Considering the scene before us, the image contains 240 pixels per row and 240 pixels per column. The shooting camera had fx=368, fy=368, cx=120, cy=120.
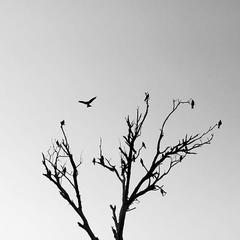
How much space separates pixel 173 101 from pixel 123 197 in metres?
3.34

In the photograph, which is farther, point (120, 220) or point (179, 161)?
point (179, 161)

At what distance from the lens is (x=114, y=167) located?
1117 centimetres

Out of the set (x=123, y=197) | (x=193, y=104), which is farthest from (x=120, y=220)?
(x=193, y=104)

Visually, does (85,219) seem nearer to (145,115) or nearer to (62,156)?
(62,156)

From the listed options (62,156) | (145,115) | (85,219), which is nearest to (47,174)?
(62,156)

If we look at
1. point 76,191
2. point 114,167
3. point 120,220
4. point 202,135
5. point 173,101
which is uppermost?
point 173,101

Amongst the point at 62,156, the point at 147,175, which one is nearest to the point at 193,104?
the point at 147,175

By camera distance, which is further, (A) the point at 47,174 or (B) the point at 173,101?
(B) the point at 173,101

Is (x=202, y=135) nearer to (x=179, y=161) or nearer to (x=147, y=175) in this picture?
(x=179, y=161)

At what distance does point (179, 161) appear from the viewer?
11.3 m

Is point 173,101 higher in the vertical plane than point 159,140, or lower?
higher

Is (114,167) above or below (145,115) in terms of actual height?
below

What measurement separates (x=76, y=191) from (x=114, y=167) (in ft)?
4.68

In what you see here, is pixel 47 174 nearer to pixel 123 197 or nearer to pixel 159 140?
pixel 123 197
